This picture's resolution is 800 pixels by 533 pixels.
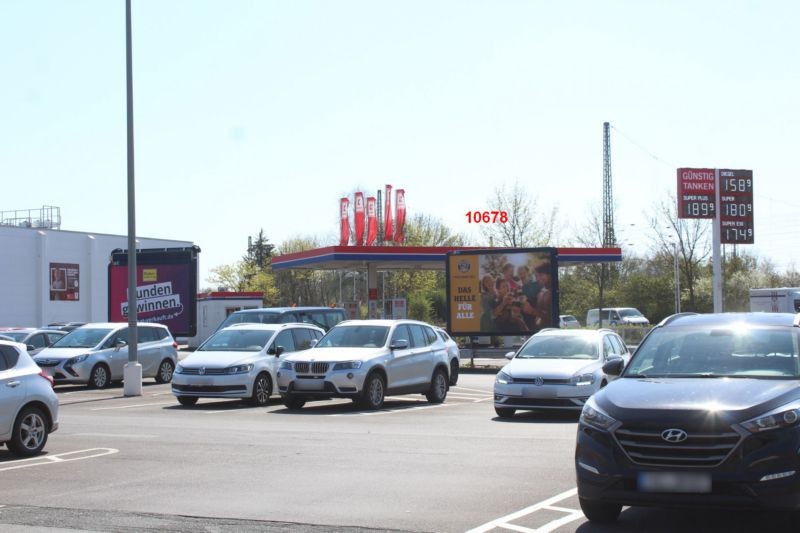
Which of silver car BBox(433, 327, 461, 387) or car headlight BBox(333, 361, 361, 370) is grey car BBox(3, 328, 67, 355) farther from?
car headlight BBox(333, 361, 361, 370)

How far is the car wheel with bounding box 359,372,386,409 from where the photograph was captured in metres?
18.6

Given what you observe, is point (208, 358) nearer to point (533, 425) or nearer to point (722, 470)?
point (533, 425)

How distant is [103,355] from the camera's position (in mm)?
25859

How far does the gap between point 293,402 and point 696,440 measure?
42.0 ft

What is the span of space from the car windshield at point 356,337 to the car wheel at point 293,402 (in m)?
1.16

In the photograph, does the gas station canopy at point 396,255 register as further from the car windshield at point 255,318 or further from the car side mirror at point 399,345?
the car side mirror at point 399,345

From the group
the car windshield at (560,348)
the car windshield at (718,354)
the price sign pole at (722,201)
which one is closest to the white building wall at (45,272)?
the price sign pole at (722,201)

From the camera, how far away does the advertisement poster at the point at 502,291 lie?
35.5 m

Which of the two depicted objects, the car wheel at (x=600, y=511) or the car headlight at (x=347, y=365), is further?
the car headlight at (x=347, y=365)

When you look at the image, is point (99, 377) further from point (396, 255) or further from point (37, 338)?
point (396, 255)

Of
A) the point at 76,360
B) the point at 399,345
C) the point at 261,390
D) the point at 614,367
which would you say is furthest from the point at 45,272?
the point at 614,367

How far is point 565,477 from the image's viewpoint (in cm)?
1035

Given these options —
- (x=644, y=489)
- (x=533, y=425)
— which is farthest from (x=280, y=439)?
(x=644, y=489)

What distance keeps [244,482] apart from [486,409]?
31.7 feet
